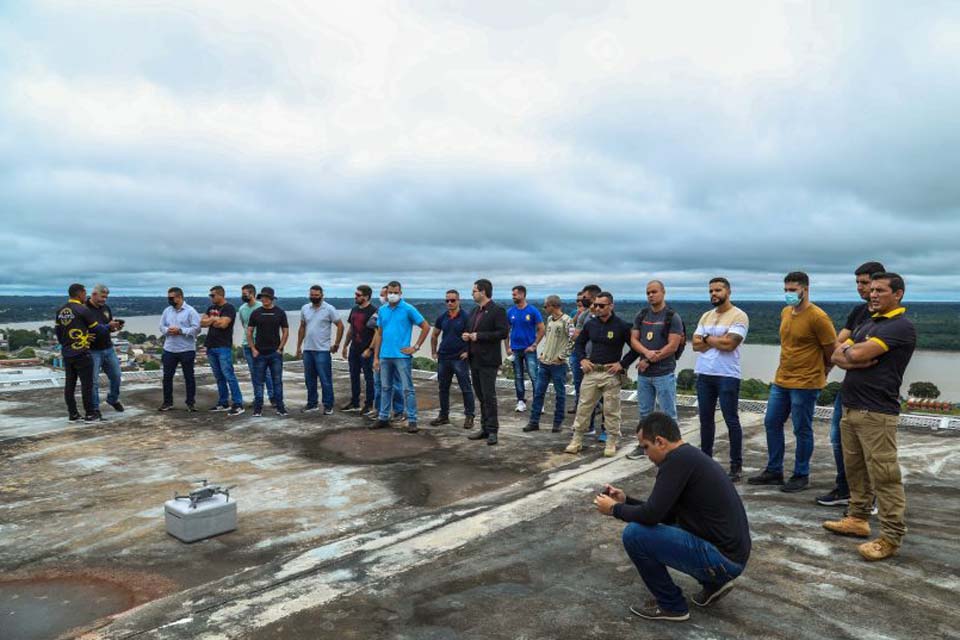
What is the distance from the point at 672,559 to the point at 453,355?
5.15 meters

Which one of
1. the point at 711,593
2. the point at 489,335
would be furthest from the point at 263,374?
the point at 711,593

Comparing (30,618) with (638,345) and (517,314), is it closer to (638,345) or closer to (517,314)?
(638,345)

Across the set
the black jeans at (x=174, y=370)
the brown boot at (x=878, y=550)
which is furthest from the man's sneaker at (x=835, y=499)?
the black jeans at (x=174, y=370)

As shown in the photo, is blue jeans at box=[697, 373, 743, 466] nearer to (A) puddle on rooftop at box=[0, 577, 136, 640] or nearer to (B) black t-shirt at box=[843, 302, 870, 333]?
(B) black t-shirt at box=[843, 302, 870, 333]

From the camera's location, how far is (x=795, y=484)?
17.1 feet

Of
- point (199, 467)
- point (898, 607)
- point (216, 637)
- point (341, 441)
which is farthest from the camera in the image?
point (341, 441)

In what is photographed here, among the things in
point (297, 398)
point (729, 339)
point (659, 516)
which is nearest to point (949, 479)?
point (729, 339)

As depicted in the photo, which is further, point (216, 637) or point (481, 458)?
point (481, 458)

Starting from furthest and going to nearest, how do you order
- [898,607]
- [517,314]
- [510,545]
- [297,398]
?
[297,398] < [517,314] < [510,545] < [898,607]

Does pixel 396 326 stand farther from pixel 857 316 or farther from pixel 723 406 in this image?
pixel 857 316

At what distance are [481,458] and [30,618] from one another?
4.07 metres

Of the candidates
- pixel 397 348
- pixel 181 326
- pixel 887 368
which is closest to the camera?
pixel 887 368

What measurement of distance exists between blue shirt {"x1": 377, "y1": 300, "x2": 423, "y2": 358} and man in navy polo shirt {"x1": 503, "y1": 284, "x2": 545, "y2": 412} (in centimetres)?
167

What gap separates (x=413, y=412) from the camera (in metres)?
7.77
